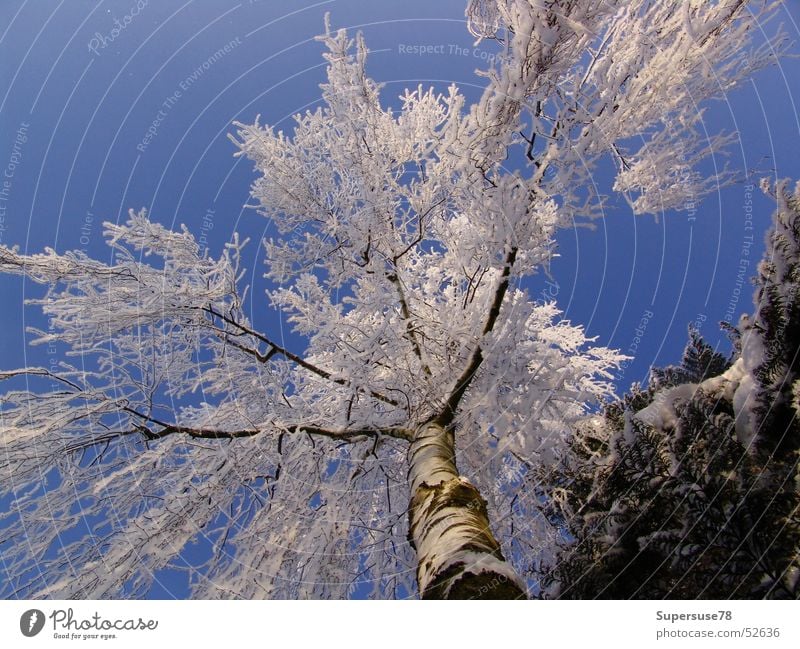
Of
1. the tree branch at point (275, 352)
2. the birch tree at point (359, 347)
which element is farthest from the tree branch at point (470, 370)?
the tree branch at point (275, 352)

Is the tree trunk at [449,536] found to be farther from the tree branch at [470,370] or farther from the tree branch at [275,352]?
the tree branch at [275,352]

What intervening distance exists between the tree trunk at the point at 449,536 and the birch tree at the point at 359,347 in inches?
0.7

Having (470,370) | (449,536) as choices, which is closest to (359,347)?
(470,370)

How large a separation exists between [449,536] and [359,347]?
1.47 m

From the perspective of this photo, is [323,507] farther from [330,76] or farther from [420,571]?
[330,76]

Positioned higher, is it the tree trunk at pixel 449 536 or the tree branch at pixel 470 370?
the tree branch at pixel 470 370

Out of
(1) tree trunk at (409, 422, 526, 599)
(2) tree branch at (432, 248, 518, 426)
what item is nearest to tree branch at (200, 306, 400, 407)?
A: (2) tree branch at (432, 248, 518, 426)

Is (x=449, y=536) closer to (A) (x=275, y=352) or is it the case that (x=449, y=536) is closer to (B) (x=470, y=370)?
(B) (x=470, y=370)

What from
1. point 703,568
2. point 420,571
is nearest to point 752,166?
point 703,568

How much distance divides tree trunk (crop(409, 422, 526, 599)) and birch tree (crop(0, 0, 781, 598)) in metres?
0.02

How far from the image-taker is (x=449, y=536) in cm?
227

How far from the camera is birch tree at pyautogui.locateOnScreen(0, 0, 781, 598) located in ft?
9.63

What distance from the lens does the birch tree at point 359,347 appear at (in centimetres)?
294
